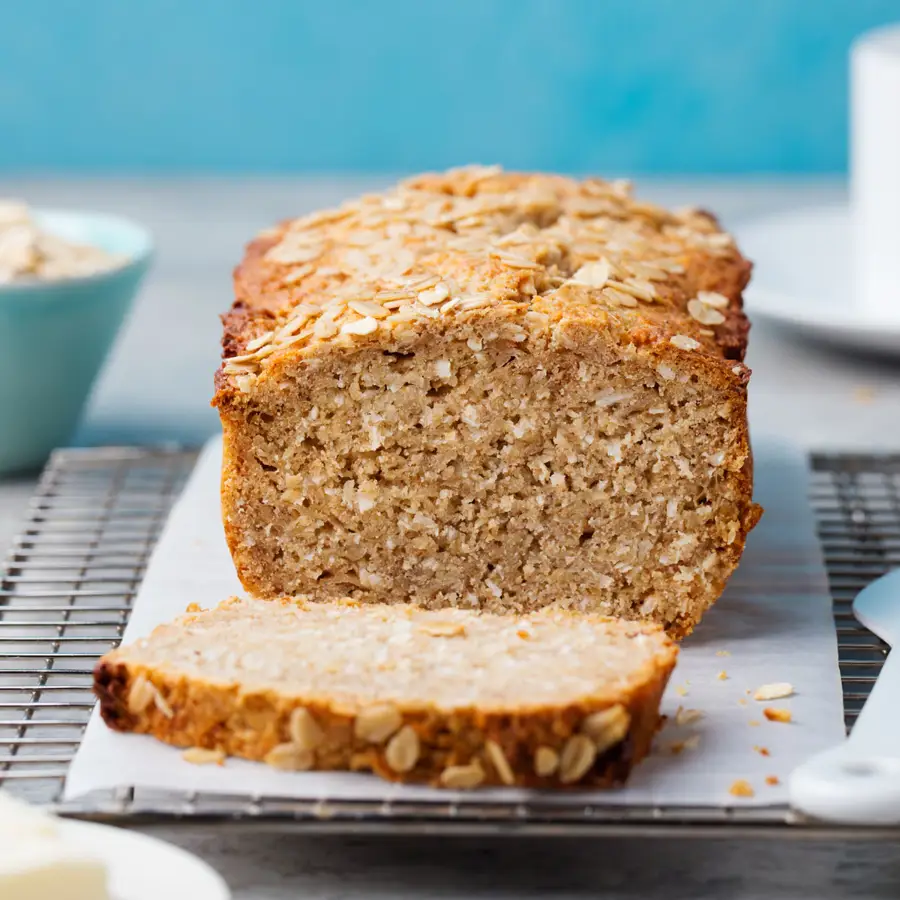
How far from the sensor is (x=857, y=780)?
2.12m

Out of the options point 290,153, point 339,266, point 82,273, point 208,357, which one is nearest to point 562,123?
point 290,153

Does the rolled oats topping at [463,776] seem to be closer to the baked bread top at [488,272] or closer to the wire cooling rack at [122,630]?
the wire cooling rack at [122,630]

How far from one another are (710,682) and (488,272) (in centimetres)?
87

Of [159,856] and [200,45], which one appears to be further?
[200,45]

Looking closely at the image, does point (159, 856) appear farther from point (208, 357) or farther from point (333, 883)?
point (208, 357)

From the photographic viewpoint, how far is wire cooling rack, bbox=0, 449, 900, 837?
213cm

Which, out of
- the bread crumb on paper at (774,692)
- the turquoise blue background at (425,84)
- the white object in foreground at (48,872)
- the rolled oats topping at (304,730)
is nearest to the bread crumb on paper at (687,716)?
the bread crumb on paper at (774,692)

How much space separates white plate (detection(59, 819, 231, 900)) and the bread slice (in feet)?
0.83

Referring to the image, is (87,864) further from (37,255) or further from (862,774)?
(37,255)

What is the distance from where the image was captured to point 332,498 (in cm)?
285

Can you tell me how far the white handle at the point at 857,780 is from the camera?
2.09 meters

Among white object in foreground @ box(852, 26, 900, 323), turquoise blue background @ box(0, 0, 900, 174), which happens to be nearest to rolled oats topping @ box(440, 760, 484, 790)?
white object in foreground @ box(852, 26, 900, 323)

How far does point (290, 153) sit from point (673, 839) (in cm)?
544

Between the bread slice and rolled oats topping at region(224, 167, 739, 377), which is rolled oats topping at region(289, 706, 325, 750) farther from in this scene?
rolled oats topping at region(224, 167, 739, 377)
